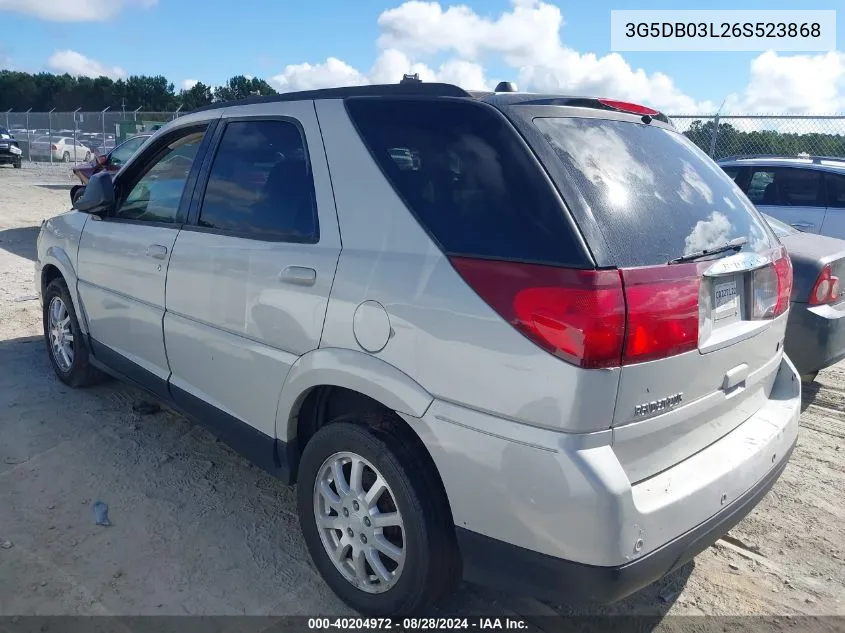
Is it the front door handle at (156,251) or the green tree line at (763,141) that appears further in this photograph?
the green tree line at (763,141)

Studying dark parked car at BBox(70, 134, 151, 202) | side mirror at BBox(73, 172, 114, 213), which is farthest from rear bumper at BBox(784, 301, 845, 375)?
dark parked car at BBox(70, 134, 151, 202)

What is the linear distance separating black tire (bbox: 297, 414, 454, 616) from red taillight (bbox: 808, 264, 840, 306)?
10.6 feet

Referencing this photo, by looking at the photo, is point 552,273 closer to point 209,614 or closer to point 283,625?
point 283,625

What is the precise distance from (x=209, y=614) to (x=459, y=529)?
1134 mm

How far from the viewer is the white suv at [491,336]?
2.00 meters

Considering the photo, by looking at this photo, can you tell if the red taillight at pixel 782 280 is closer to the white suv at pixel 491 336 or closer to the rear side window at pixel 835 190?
the white suv at pixel 491 336

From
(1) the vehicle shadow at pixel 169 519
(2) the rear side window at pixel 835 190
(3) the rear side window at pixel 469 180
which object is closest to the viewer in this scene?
(3) the rear side window at pixel 469 180

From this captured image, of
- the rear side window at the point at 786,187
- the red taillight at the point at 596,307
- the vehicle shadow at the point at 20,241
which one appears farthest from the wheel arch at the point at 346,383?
the vehicle shadow at the point at 20,241

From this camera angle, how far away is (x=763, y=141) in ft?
37.7

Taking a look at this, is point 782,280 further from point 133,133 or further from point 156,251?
point 133,133

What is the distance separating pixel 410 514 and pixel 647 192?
53.1 inches

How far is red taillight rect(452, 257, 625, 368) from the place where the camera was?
1945 millimetres

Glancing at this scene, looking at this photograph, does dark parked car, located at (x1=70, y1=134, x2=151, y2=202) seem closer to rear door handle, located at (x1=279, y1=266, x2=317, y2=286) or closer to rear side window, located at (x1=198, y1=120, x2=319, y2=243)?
rear side window, located at (x1=198, y1=120, x2=319, y2=243)

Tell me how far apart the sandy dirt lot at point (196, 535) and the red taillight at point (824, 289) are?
820mm
